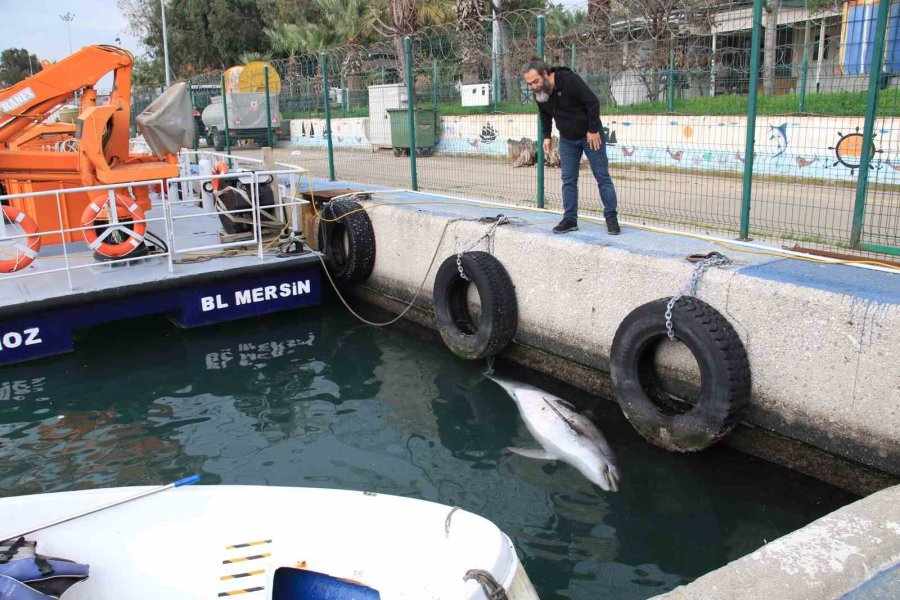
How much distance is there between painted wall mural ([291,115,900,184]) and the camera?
30.2 ft

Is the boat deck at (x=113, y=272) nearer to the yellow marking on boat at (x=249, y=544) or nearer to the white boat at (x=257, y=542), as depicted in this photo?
the white boat at (x=257, y=542)

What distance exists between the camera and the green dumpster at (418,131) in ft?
53.2

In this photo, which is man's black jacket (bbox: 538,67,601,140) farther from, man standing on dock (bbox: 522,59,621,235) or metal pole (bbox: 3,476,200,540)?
metal pole (bbox: 3,476,200,540)

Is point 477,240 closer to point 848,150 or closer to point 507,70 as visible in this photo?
point 848,150

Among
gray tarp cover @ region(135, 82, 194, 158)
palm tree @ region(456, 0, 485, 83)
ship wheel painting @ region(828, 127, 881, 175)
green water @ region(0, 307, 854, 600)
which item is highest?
palm tree @ region(456, 0, 485, 83)

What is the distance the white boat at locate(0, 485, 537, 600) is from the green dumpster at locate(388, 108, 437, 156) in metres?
13.0

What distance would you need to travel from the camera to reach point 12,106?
319 inches

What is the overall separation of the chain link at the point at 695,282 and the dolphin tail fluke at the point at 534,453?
121 cm

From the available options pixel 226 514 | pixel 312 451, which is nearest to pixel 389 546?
pixel 226 514

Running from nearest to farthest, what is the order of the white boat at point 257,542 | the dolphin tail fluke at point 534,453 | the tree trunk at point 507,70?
the white boat at point 257,542 → the dolphin tail fluke at point 534,453 → the tree trunk at point 507,70

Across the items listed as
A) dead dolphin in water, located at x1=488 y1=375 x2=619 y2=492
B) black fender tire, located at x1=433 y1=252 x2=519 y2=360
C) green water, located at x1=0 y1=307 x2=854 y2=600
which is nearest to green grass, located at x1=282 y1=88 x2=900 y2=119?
black fender tire, located at x1=433 y1=252 x2=519 y2=360

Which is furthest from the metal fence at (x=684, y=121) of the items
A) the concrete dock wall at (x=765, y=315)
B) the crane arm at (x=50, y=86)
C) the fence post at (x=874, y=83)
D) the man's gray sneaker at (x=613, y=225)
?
the crane arm at (x=50, y=86)

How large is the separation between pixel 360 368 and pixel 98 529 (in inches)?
151

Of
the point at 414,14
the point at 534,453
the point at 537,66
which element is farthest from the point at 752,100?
the point at 414,14
